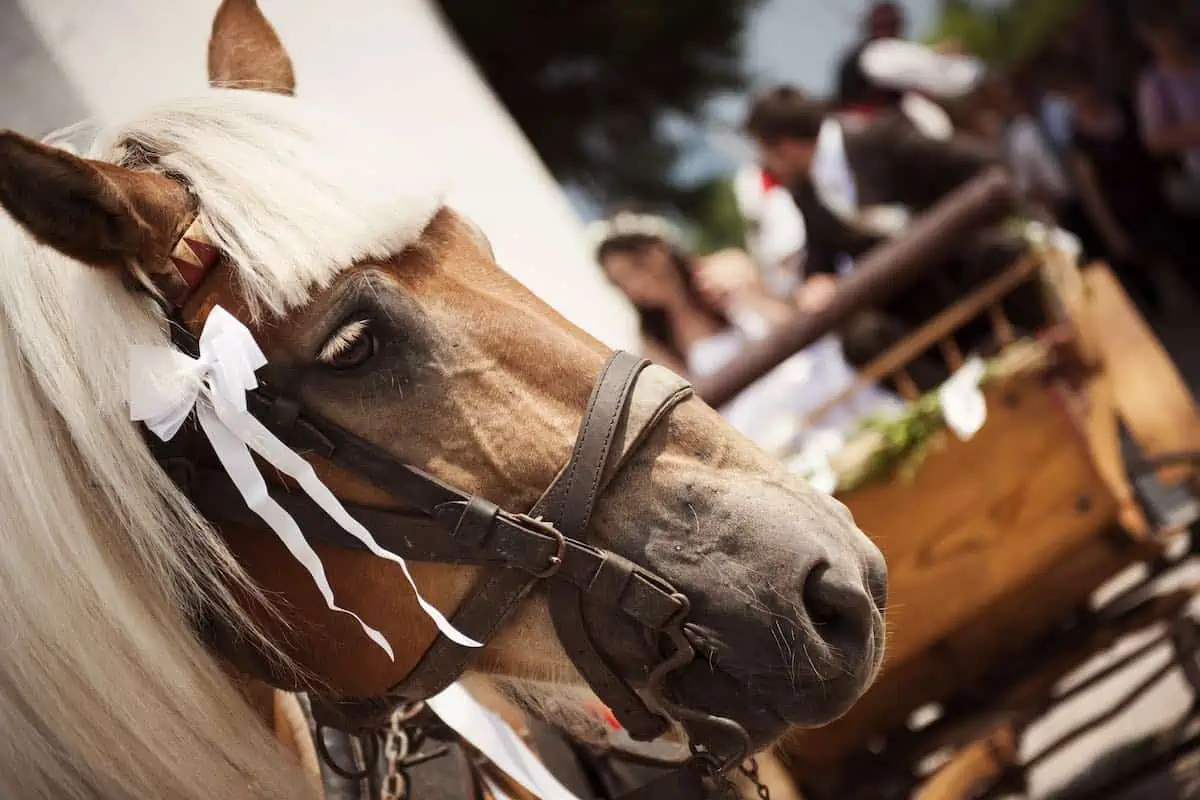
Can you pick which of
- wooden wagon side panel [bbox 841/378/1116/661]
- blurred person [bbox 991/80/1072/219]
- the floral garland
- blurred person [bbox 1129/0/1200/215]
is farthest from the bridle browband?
blurred person [bbox 991/80/1072/219]

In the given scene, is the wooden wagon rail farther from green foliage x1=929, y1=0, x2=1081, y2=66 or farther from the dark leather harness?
green foliage x1=929, y1=0, x2=1081, y2=66

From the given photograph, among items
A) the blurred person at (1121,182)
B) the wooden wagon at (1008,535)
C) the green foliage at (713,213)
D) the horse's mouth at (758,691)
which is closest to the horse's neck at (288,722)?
the horse's mouth at (758,691)

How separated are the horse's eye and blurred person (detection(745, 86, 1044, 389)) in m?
1.66

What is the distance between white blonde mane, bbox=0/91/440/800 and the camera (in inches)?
53.8

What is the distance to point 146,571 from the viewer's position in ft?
4.66

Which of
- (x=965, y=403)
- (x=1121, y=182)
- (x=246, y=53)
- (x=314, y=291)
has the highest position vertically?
(x=246, y=53)

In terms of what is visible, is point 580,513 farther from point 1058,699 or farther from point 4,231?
point 1058,699

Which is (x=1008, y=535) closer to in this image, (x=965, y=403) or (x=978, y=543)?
(x=978, y=543)

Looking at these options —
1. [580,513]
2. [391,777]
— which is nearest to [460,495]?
[580,513]

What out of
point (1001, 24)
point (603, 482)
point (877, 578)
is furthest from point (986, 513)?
point (1001, 24)

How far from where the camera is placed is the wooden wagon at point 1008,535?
2.49 metres

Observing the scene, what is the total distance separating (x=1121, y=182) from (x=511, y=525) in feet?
17.9

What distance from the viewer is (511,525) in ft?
4.47

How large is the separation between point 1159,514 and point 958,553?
73 cm
